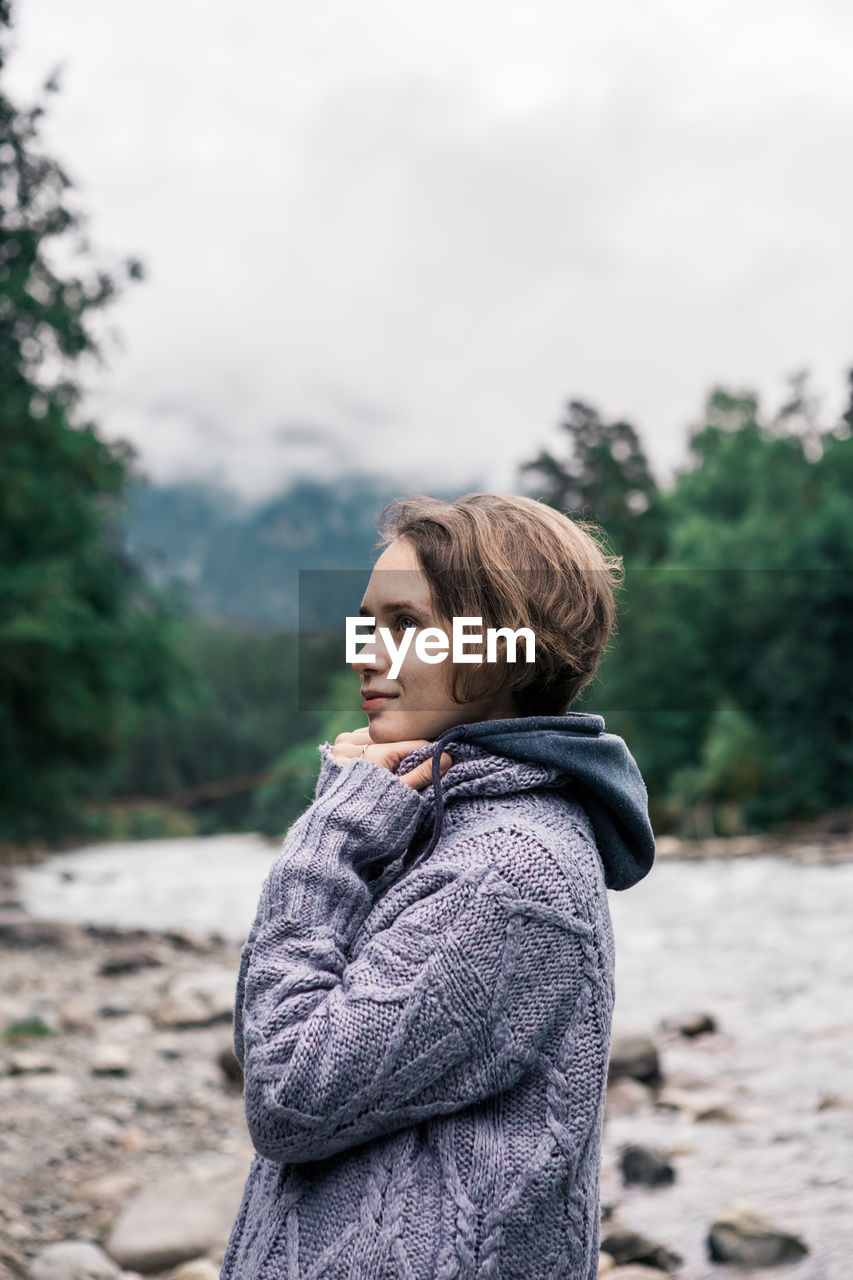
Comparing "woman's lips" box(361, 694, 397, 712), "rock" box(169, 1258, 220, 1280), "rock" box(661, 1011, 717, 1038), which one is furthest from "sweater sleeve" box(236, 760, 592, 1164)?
"rock" box(661, 1011, 717, 1038)

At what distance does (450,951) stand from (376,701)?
0.39 metres

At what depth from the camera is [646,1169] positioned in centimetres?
486

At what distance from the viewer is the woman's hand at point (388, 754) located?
155 cm

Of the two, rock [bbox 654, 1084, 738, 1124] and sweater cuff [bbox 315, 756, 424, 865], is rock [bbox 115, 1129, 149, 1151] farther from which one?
sweater cuff [bbox 315, 756, 424, 865]

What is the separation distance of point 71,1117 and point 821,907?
982cm

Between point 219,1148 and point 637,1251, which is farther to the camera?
point 219,1148

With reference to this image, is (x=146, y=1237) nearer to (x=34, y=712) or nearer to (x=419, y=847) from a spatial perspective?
(x=419, y=847)

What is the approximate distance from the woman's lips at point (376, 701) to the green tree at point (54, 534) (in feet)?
35.9

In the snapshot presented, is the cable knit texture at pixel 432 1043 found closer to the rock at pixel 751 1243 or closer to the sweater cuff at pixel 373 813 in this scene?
the sweater cuff at pixel 373 813

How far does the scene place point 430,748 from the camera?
1.53m

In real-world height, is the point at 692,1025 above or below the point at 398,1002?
below

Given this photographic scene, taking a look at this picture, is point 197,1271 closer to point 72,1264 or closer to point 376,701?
point 72,1264

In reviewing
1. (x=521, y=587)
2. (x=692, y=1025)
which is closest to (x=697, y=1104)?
(x=692, y=1025)

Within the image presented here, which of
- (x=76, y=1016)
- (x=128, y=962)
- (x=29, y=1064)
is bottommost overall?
(x=128, y=962)
